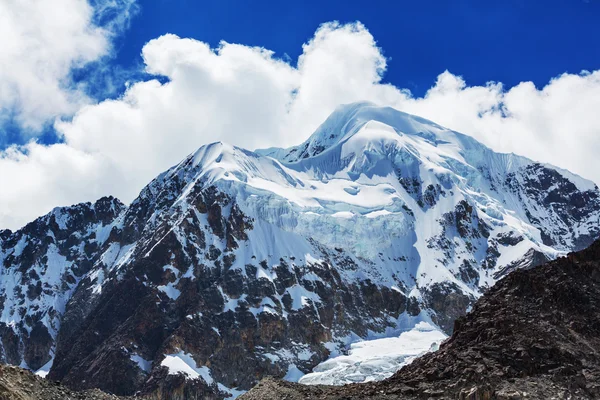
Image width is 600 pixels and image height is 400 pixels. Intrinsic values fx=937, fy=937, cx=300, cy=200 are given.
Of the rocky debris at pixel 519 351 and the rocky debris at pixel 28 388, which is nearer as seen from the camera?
the rocky debris at pixel 28 388

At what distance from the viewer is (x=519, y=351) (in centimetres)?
8281

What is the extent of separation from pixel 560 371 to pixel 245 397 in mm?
30083

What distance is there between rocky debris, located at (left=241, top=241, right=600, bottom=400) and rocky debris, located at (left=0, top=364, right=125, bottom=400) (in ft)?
60.3

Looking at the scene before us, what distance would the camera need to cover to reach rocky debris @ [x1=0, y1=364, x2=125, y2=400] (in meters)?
69.4

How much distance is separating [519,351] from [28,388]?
137 feet

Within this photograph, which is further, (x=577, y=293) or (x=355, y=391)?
(x=577, y=293)

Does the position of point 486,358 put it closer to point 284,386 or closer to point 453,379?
point 453,379

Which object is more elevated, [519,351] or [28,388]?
[519,351]

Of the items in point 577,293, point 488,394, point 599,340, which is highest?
point 577,293

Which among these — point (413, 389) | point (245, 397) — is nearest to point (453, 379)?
point (413, 389)

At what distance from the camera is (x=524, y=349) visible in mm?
82750

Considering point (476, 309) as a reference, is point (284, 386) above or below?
below

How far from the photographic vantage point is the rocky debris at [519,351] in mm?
77312

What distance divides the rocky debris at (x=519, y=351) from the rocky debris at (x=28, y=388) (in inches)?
724
